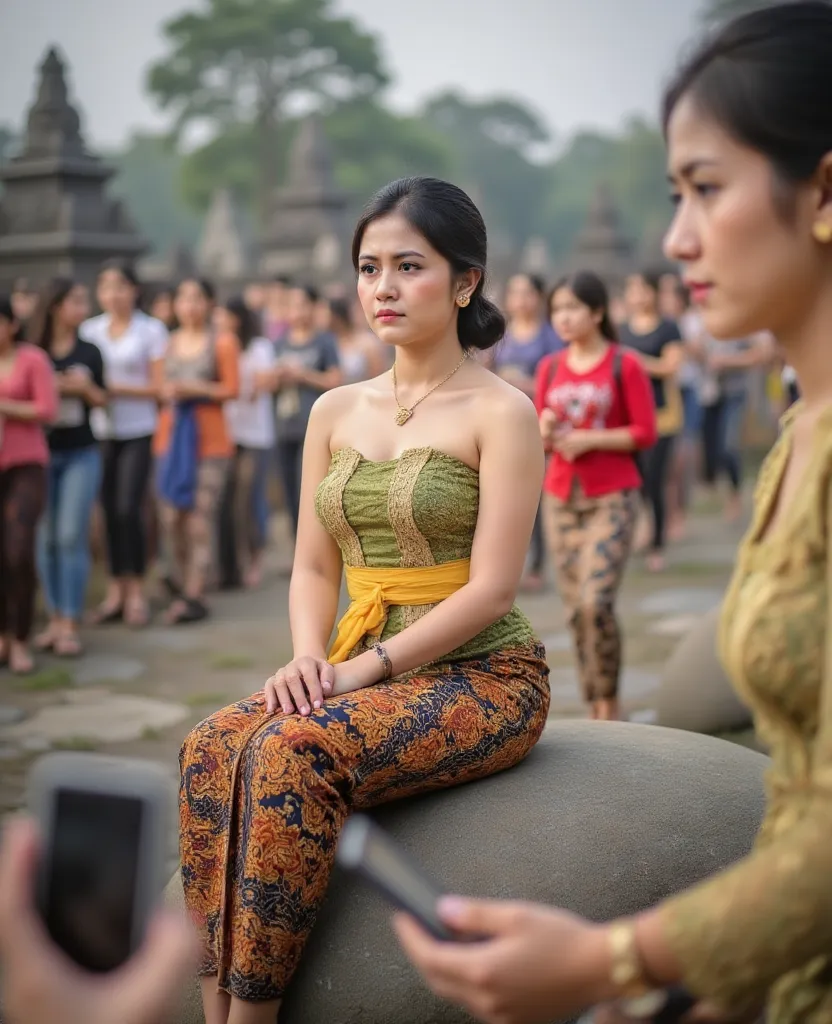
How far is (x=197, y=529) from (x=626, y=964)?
7630 mm

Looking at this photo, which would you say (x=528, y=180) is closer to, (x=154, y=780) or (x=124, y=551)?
(x=124, y=551)

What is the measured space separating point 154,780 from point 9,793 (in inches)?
163

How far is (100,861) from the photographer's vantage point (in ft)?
4.15

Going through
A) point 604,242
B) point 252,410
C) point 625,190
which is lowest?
point 252,410

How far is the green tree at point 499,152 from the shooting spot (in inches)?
3221

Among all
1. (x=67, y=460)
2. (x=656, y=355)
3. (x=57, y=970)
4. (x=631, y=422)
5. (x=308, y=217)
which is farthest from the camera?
(x=308, y=217)

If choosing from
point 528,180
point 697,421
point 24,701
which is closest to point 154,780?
point 24,701

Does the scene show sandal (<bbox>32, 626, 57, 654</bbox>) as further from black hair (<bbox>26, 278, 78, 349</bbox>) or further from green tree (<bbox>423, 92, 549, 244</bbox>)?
green tree (<bbox>423, 92, 549, 244</bbox>)

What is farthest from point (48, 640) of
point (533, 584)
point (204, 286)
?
point (533, 584)

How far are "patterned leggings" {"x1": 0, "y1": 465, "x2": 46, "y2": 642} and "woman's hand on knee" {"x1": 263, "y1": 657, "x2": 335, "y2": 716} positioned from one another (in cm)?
459

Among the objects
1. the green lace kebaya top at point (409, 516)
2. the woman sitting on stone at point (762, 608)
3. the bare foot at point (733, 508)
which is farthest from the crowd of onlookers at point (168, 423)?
the woman sitting on stone at point (762, 608)

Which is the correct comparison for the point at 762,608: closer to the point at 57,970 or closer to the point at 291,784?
the point at 57,970

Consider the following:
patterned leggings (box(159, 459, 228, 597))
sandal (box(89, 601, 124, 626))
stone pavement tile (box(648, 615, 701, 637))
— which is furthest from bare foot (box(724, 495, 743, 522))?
sandal (box(89, 601, 124, 626))

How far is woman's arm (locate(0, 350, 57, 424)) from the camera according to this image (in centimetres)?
698
